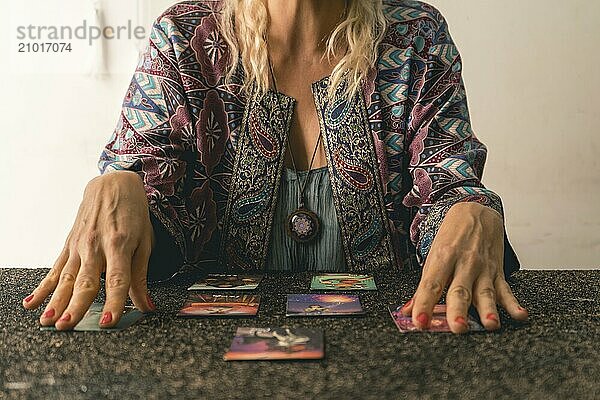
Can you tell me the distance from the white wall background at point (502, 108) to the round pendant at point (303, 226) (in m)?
1.32

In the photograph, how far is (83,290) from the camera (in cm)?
96

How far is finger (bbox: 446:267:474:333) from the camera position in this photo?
870 mm

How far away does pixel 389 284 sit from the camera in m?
1.15

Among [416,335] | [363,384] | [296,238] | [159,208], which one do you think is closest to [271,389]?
[363,384]

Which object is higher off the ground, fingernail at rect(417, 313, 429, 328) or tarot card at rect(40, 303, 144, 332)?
fingernail at rect(417, 313, 429, 328)

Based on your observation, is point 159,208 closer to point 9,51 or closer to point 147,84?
point 147,84

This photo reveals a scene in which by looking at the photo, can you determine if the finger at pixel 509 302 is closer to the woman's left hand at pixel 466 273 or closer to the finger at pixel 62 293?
the woman's left hand at pixel 466 273

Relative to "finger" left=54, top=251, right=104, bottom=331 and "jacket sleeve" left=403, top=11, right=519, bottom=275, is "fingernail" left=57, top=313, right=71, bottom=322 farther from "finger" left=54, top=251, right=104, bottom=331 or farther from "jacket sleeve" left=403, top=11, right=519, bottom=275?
"jacket sleeve" left=403, top=11, right=519, bottom=275

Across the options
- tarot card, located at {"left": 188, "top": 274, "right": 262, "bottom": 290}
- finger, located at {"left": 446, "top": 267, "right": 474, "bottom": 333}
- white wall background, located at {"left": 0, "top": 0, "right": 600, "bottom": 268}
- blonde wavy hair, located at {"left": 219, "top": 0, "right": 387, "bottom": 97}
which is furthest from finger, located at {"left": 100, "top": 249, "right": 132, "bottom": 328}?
white wall background, located at {"left": 0, "top": 0, "right": 600, "bottom": 268}

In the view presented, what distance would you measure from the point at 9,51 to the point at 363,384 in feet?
7.99

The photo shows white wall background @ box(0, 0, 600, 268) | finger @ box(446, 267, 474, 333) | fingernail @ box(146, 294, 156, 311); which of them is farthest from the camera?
white wall background @ box(0, 0, 600, 268)

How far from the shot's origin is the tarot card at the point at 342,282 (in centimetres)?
110

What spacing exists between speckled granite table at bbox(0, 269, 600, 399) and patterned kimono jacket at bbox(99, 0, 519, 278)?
407 mm

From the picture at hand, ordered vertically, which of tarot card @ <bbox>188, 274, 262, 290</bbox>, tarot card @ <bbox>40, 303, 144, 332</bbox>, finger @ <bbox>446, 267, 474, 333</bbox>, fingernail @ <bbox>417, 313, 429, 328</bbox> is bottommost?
tarot card @ <bbox>188, 274, 262, 290</bbox>
